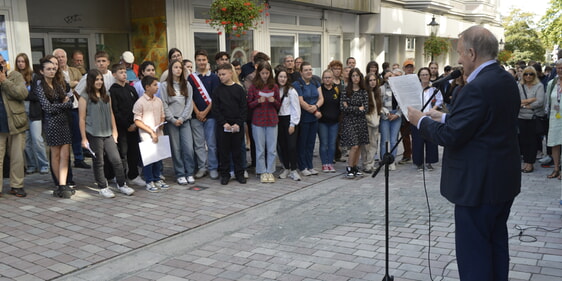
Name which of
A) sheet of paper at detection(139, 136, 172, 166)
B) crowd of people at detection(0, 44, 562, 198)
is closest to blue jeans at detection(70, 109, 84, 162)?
crowd of people at detection(0, 44, 562, 198)

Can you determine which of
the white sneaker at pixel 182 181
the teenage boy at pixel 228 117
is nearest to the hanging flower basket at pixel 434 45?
the teenage boy at pixel 228 117

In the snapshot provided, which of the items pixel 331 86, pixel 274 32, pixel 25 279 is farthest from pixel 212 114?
pixel 274 32

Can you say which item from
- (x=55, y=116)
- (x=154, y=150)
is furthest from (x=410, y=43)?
(x=55, y=116)

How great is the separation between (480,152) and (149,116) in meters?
5.37

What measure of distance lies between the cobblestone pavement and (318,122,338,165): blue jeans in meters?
1.00

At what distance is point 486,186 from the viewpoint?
3320mm

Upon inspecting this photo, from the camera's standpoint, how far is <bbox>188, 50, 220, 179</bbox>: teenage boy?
834cm

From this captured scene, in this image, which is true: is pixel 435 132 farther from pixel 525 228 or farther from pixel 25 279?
pixel 25 279

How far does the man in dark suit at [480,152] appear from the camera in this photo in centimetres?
324

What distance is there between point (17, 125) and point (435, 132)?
6030mm

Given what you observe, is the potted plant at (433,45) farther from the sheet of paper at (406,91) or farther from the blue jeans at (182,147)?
the sheet of paper at (406,91)

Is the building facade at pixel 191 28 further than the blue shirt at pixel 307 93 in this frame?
Yes

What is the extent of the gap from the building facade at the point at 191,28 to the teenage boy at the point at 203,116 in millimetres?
3515

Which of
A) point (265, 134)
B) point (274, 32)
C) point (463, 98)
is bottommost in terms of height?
point (265, 134)
